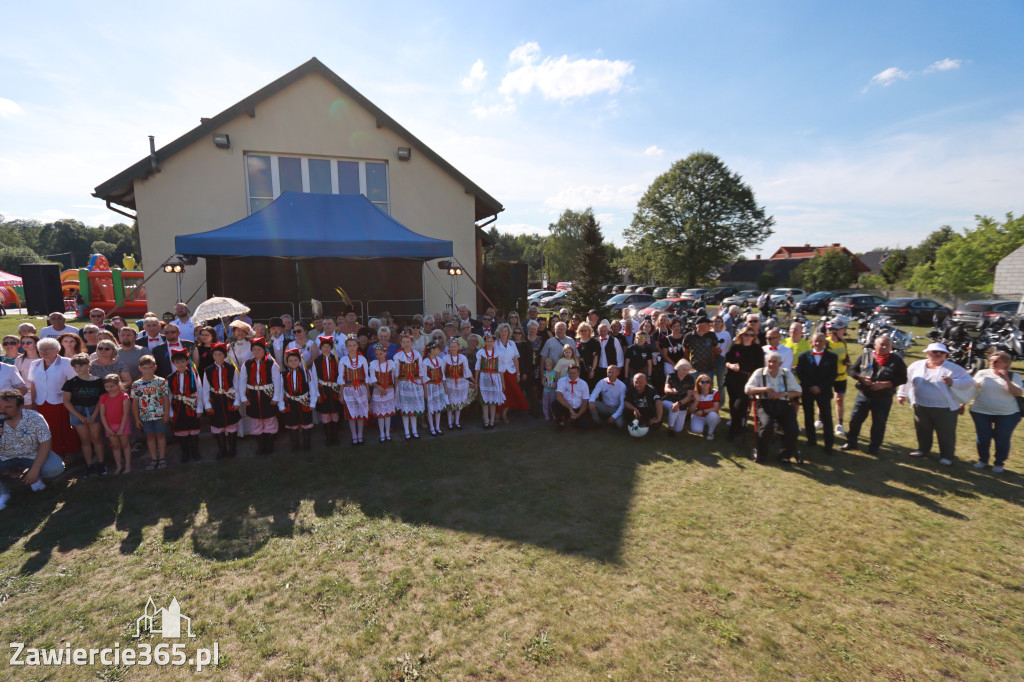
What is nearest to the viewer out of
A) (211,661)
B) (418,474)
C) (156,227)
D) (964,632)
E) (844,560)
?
(211,661)

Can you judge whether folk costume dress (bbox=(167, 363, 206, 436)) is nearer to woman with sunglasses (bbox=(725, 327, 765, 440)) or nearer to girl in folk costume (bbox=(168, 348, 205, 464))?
girl in folk costume (bbox=(168, 348, 205, 464))

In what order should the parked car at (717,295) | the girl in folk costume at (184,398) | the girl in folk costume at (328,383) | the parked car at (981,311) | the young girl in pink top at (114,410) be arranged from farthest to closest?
the parked car at (717,295)
the parked car at (981,311)
the girl in folk costume at (328,383)
the girl in folk costume at (184,398)
the young girl in pink top at (114,410)

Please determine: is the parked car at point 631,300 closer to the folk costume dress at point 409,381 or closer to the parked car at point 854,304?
the parked car at point 854,304

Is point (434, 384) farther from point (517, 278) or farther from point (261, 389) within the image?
point (517, 278)

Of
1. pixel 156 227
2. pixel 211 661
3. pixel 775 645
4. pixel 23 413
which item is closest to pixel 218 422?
pixel 23 413

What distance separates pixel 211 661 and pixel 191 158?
12991mm

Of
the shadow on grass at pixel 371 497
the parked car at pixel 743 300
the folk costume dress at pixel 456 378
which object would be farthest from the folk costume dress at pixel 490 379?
the parked car at pixel 743 300

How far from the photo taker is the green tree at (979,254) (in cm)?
2641

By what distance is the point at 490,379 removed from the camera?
7254 mm

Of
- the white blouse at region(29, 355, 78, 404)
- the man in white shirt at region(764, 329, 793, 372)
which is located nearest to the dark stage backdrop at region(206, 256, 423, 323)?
the white blouse at region(29, 355, 78, 404)

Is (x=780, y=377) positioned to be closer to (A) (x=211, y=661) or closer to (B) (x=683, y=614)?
(B) (x=683, y=614)

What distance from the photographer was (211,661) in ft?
9.43

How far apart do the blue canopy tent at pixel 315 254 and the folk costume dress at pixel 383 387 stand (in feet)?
12.7

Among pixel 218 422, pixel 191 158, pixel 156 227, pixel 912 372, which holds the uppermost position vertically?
pixel 191 158
